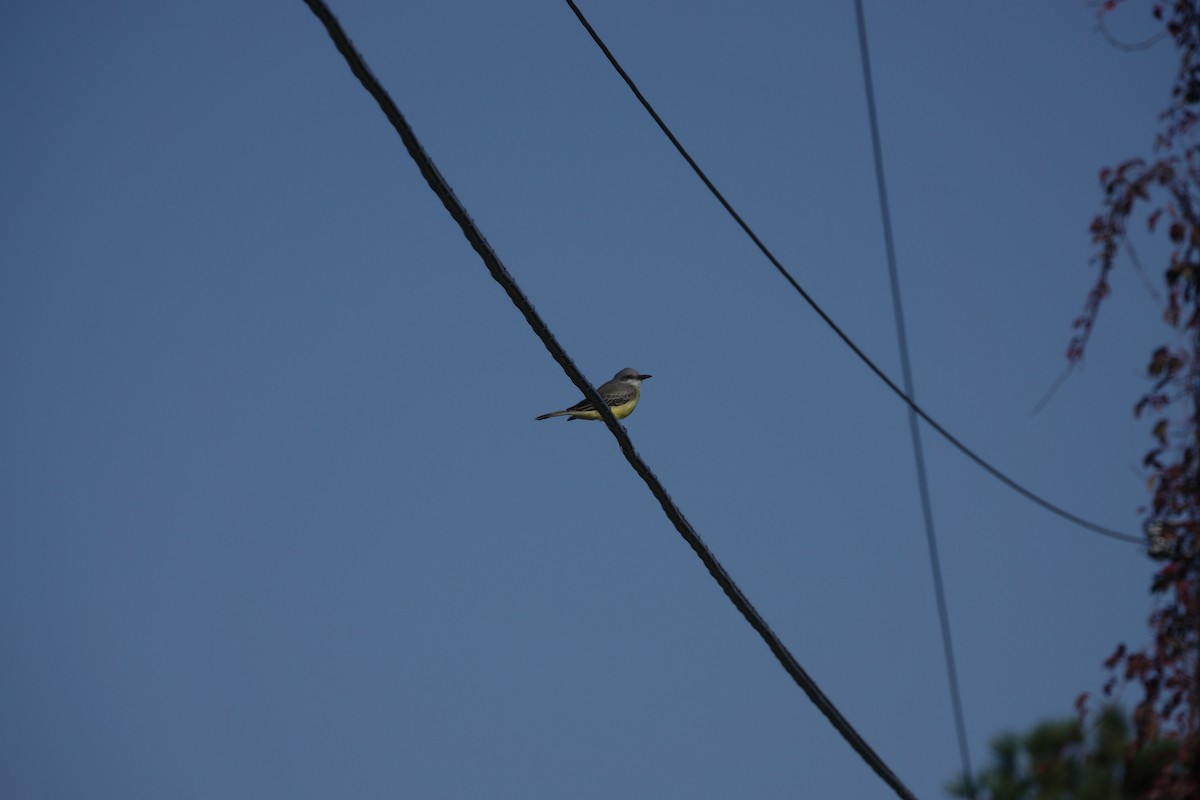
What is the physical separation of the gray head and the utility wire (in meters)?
6.95

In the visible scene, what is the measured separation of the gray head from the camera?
489 inches

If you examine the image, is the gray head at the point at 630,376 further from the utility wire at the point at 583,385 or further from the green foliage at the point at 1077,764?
the utility wire at the point at 583,385

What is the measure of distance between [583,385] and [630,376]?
7.46m

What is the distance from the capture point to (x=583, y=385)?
5.02m

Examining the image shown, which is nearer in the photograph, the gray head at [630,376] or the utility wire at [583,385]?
the utility wire at [583,385]

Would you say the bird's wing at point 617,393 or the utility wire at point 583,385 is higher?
the bird's wing at point 617,393

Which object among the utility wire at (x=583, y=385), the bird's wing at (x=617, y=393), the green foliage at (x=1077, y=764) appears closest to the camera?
the utility wire at (x=583, y=385)

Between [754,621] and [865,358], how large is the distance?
2.01m

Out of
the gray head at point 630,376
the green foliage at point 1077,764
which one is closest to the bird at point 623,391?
the gray head at point 630,376

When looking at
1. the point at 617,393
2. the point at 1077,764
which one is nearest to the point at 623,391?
the point at 617,393

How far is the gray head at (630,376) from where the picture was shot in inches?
489

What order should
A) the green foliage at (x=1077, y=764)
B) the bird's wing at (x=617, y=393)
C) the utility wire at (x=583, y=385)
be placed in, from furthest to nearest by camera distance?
the bird's wing at (x=617, y=393) → the green foliage at (x=1077, y=764) → the utility wire at (x=583, y=385)

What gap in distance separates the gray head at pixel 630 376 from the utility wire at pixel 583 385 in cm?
695

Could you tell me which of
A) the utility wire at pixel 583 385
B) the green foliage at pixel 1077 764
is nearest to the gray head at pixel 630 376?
the green foliage at pixel 1077 764
